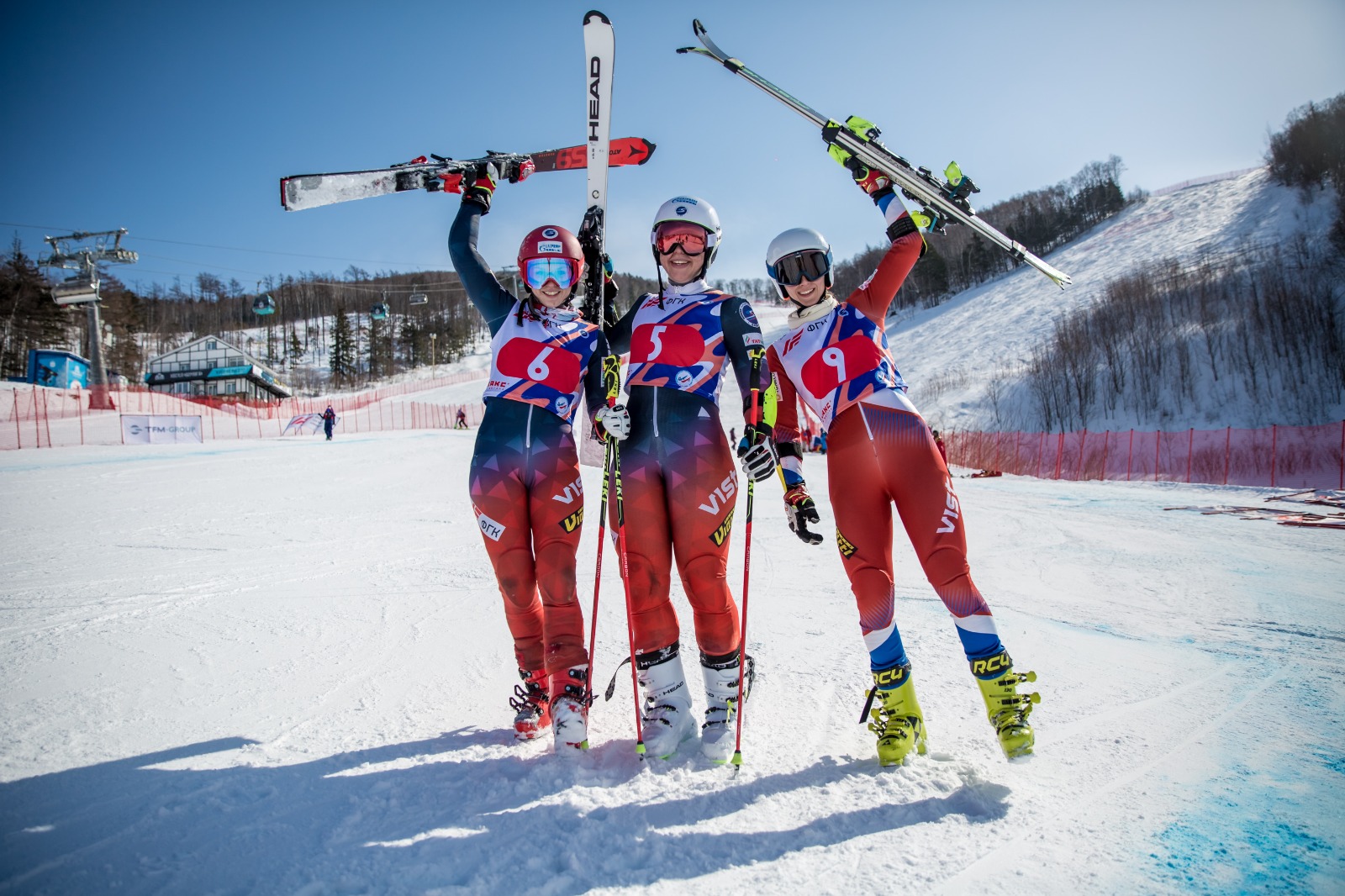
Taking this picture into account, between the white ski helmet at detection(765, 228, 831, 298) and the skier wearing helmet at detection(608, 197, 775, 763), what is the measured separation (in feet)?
1.16

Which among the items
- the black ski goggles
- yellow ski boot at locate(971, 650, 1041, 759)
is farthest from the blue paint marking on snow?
the black ski goggles

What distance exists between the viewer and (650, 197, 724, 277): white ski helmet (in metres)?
3.24

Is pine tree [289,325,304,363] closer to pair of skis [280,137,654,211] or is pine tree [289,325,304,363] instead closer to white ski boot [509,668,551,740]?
pair of skis [280,137,654,211]

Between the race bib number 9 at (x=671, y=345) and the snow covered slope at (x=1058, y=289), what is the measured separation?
36.3 m

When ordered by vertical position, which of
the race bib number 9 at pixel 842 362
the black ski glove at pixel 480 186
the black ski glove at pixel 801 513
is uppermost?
the black ski glove at pixel 480 186

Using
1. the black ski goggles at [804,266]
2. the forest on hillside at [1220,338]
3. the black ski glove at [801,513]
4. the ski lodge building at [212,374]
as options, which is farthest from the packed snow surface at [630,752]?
the ski lodge building at [212,374]

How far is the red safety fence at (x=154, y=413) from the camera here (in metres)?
23.3

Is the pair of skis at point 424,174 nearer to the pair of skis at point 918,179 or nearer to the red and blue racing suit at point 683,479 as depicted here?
the pair of skis at point 918,179

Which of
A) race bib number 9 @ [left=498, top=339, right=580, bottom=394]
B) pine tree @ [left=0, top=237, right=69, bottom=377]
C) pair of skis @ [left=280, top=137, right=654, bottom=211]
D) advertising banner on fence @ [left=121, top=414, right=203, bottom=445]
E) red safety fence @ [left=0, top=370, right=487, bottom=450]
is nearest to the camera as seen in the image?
race bib number 9 @ [left=498, top=339, right=580, bottom=394]

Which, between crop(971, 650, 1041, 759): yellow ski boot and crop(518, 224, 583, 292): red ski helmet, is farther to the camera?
crop(518, 224, 583, 292): red ski helmet

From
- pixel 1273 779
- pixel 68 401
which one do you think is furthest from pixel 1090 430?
pixel 68 401

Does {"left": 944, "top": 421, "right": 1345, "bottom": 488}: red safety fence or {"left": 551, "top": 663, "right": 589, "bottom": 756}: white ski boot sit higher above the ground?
{"left": 551, "top": 663, "right": 589, "bottom": 756}: white ski boot

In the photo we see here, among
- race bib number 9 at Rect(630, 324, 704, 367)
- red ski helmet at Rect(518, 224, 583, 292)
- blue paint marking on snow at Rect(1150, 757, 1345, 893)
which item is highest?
red ski helmet at Rect(518, 224, 583, 292)

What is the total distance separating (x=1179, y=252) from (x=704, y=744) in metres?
60.0
